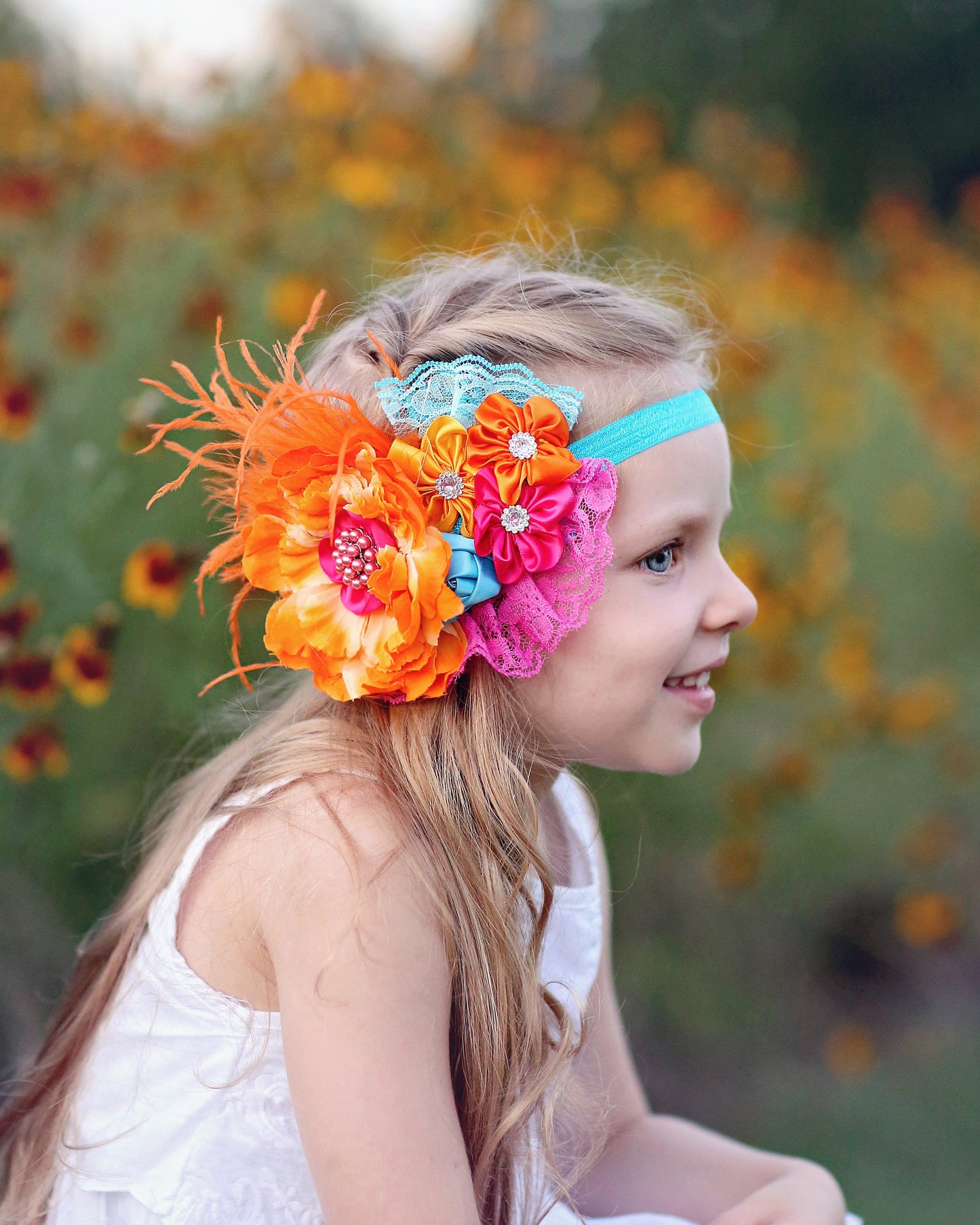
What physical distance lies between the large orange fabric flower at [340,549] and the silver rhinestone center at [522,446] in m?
0.12

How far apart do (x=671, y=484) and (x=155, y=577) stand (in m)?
0.84

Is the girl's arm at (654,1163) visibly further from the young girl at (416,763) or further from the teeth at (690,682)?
the teeth at (690,682)

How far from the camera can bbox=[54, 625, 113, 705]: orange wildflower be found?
1.70 metres

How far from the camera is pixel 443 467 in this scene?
3.99ft

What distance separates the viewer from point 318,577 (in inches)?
47.7

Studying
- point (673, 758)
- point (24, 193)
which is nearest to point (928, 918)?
point (673, 758)

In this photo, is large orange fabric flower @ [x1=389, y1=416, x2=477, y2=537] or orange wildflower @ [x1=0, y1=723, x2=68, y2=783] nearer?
large orange fabric flower @ [x1=389, y1=416, x2=477, y2=537]

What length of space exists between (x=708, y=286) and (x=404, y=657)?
1778mm

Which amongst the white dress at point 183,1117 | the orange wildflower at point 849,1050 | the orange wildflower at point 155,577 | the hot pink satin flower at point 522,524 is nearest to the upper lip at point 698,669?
the hot pink satin flower at point 522,524

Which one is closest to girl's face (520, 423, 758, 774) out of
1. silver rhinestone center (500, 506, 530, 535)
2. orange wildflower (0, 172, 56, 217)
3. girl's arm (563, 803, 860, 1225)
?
silver rhinestone center (500, 506, 530, 535)

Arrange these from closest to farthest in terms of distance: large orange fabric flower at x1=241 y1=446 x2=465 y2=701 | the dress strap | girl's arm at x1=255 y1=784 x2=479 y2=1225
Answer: girl's arm at x1=255 y1=784 x2=479 y2=1225 → large orange fabric flower at x1=241 y1=446 x2=465 y2=701 → the dress strap

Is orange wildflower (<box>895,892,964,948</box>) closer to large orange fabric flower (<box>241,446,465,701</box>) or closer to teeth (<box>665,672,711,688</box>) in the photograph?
teeth (<box>665,672,711,688</box>)

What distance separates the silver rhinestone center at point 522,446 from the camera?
1204 millimetres

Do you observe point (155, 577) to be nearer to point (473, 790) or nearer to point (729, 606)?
point (473, 790)
